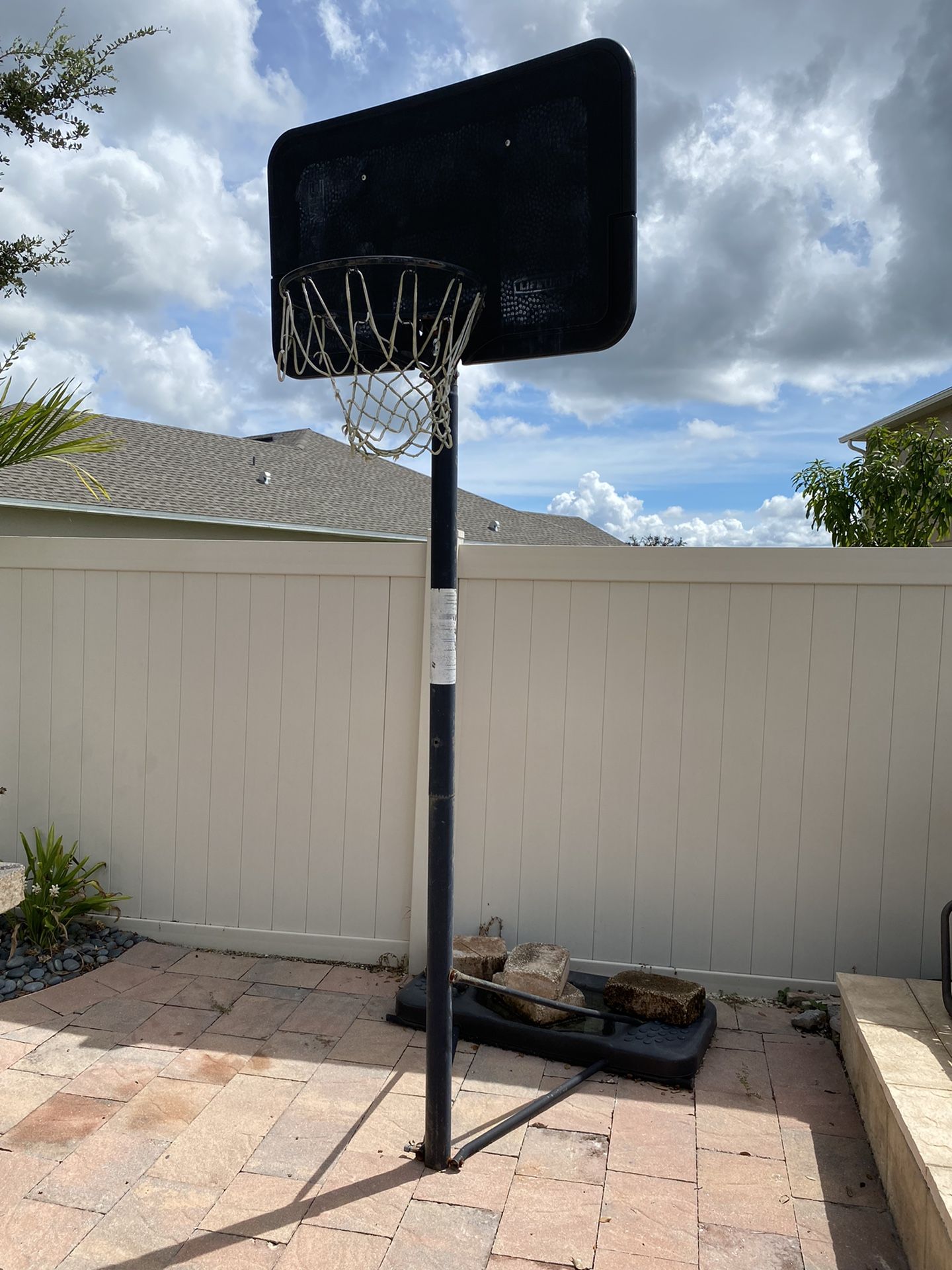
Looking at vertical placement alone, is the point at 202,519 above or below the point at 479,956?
above

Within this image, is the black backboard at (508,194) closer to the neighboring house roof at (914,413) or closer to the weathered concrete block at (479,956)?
the weathered concrete block at (479,956)

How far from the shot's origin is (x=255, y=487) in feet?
36.1

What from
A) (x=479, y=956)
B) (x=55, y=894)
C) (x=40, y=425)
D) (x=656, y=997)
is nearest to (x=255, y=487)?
(x=40, y=425)

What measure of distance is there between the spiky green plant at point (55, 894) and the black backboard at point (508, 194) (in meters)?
2.55

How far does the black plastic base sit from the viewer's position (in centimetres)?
269

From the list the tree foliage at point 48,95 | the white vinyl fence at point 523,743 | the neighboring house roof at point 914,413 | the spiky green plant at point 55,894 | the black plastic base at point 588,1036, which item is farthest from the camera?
the neighboring house roof at point 914,413

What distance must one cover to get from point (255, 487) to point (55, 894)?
315 inches

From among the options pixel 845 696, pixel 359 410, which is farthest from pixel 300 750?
pixel 845 696

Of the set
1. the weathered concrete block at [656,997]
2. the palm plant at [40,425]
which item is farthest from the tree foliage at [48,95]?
the weathered concrete block at [656,997]

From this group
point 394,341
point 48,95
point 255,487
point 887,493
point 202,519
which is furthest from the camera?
point 255,487

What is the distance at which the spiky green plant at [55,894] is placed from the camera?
3.59 meters

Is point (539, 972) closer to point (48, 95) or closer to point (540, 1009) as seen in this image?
point (540, 1009)

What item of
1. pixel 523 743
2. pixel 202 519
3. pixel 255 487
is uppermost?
pixel 255 487

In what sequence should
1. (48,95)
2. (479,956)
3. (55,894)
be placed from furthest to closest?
(48,95), (55,894), (479,956)
